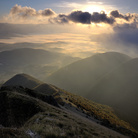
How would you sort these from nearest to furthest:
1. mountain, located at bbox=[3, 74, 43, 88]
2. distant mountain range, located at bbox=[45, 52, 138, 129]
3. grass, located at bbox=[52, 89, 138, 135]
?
1. grass, located at bbox=[52, 89, 138, 135]
2. distant mountain range, located at bbox=[45, 52, 138, 129]
3. mountain, located at bbox=[3, 74, 43, 88]

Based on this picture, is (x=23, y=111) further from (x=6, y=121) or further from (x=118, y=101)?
(x=118, y=101)

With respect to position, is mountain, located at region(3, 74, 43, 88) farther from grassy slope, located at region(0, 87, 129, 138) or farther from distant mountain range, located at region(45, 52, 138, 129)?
grassy slope, located at region(0, 87, 129, 138)

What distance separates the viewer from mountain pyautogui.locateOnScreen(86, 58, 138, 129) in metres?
101

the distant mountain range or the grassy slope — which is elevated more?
the grassy slope

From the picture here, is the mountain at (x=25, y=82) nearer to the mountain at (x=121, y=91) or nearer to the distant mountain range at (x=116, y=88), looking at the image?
the distant mountain range at (x=116, y=88)

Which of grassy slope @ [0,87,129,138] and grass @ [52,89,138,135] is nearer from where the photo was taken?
grassy slope @ [0,87,129,138]

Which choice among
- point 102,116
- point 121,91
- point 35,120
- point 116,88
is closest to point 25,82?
point 102,116

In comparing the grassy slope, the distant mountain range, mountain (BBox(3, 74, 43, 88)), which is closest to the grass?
the distant mountain range

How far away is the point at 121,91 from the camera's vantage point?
12612 cm

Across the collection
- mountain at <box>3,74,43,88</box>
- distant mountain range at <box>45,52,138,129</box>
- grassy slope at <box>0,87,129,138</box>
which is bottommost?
distant mountain range at <box>45,52,138,129</box>

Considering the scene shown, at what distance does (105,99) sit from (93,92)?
830 inches

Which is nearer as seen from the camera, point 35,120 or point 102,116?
point 35,120

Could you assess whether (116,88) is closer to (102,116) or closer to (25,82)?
(102,116)

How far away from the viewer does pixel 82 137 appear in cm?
1296
